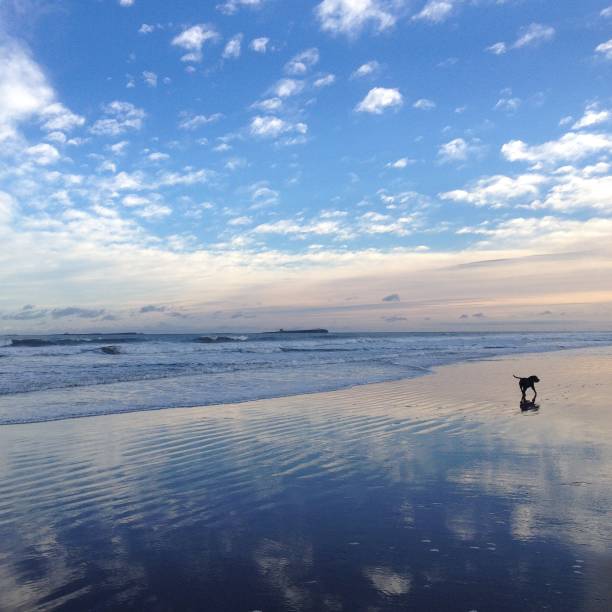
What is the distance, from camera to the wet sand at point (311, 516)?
3803mm

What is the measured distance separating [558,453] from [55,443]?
315 inches

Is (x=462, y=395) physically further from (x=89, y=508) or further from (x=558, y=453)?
(x=89, y=508)

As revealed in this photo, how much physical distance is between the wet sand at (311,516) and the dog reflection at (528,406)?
4.31 feet

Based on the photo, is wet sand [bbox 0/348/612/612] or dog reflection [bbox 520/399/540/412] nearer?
wet sand [bbox 0/348/612/612]

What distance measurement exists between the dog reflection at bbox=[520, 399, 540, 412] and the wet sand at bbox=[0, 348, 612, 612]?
4.31ft

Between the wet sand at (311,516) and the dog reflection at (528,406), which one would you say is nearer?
the wet sand at (311,516)

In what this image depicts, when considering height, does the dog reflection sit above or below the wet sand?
below

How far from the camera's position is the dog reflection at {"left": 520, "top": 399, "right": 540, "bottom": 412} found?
38.9 feet

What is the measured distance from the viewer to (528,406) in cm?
1234

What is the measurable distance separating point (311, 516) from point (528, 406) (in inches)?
339

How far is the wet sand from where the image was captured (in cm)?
380

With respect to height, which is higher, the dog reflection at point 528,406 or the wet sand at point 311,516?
the wet sand at point 311,516

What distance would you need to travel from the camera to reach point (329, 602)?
362 cm

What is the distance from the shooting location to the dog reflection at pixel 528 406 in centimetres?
1186
